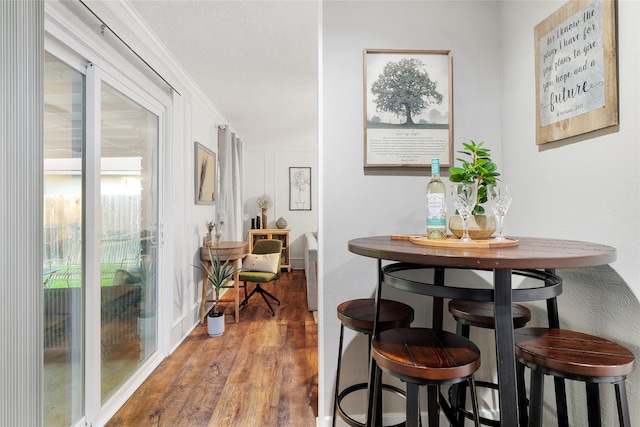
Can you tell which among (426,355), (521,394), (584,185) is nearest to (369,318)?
(426,355)

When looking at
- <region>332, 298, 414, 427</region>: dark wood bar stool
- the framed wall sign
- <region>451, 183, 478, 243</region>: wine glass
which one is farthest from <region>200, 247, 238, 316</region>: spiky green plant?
<region>451, 183, 478, 243</region>: wine glass

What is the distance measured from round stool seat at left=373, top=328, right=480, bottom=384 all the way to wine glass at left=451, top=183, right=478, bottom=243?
0.37 meters

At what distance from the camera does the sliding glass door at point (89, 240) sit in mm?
1567

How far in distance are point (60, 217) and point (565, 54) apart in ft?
7.79

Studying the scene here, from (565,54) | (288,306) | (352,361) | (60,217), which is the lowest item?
(288,306)

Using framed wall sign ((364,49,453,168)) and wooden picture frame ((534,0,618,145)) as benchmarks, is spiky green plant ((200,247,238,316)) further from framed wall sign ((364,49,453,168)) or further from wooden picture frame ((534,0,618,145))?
wooden picture frame ((534,0,618,145))

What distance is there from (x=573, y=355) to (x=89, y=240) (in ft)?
7.03

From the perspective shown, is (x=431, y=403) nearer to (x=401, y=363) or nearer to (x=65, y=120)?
(x=401, y=363)

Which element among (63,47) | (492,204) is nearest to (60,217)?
(63,47)

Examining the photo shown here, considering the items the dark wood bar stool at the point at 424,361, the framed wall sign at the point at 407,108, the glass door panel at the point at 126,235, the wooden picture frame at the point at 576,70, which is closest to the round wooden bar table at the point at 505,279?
the dark wood bar stool at the point at 424,361

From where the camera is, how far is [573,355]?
3.22 ft

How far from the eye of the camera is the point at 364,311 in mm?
1451

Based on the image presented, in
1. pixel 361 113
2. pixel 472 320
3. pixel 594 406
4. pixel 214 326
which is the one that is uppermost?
pixel 361 113

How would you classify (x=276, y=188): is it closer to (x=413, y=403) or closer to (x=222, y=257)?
(x=222, y=257)
